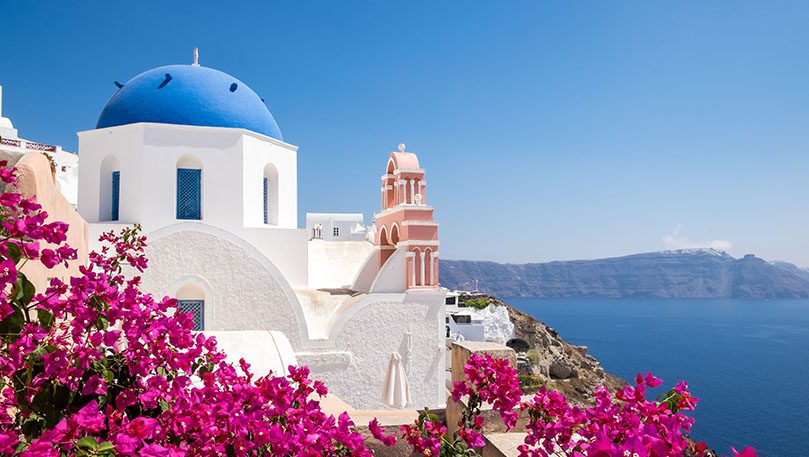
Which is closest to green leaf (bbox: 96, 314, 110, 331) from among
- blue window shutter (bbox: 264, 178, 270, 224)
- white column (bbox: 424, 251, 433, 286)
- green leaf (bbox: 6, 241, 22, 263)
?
green leaf (bbox: 6, 241, 22, 263)

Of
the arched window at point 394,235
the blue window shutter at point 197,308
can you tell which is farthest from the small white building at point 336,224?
the blue window shutter at point 197,308

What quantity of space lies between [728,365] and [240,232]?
60.1 m

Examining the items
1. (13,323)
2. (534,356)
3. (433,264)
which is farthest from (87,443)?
(534,356)

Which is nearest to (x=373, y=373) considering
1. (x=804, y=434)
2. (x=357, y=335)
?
(x=357, y=335)

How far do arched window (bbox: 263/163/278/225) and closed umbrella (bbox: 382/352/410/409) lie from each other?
12.3 feet

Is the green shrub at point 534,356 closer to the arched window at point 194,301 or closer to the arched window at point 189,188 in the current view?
the arched window at point 189,188

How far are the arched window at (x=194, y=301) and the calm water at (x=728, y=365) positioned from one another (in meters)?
31.8

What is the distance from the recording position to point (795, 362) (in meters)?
58.4

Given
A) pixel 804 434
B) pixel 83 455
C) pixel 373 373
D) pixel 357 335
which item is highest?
pixel 83 455

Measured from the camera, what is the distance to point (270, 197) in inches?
428

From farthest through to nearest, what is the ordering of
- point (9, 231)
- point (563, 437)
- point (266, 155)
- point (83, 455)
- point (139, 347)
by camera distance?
point (266, 155), point (563, 437), point (139, 347), point (9, 231), point (83, 455)

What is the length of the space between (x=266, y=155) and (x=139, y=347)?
30.5 feet

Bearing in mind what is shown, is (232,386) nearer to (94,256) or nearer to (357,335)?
(94,256)

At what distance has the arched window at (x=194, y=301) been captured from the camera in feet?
28.7
